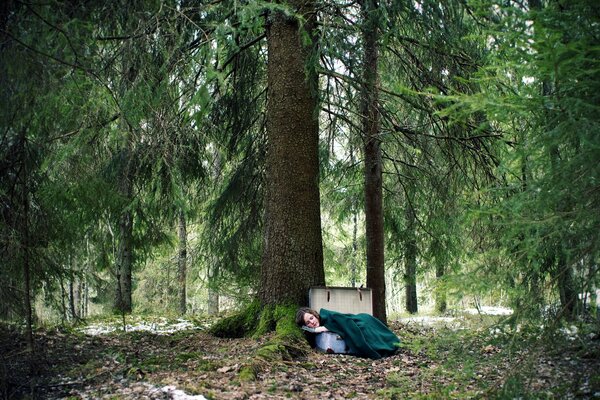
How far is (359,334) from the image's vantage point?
6.48m

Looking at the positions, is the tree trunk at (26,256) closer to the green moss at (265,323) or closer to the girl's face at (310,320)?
the green moss at (265,323)

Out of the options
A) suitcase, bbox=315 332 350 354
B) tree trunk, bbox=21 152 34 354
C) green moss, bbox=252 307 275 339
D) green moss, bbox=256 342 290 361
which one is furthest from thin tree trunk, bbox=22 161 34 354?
suitcase, bbox=315 332 350 354

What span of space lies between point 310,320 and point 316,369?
2.98ft

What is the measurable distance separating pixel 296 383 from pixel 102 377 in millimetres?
1788

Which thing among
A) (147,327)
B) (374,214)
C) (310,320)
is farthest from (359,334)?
(147,327)

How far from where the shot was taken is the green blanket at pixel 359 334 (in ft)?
21.0

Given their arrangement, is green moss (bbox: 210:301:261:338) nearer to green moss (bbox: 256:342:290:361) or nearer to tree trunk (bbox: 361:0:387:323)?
green moss (bbox: 256:342:290:361)

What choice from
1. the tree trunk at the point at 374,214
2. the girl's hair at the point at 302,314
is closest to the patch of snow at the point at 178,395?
the girl's hair at the point at 302,314

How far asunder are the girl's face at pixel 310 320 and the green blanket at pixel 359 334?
0.16 metres

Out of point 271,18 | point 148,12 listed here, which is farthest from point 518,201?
point 271,18

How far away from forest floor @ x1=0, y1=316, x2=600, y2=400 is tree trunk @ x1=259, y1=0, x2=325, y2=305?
3.20 feet

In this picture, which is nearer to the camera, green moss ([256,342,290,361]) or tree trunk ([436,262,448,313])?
tree trunk ([436,262,448,313])

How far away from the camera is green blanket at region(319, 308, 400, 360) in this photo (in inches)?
253

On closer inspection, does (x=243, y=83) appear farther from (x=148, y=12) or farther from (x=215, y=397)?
(x=215, y=397)
